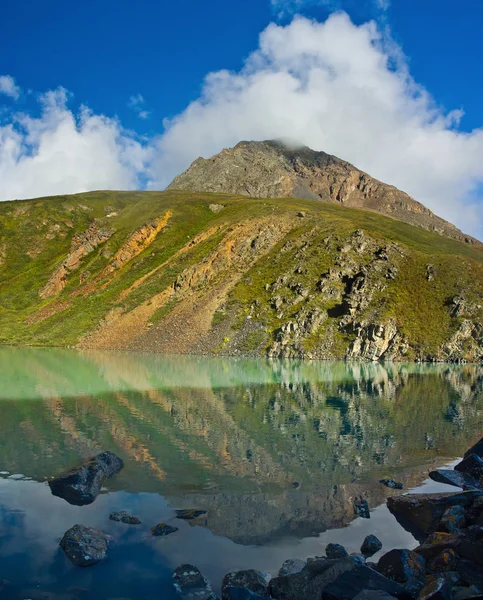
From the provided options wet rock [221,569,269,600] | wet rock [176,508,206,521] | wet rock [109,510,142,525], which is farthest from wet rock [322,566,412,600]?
wet rock [109,510,142,525]

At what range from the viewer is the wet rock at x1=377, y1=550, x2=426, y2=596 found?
12.3 m

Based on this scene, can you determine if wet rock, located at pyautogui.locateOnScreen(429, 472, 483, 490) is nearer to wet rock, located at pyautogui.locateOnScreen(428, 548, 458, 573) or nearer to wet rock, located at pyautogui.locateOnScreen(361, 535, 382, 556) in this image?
wet rock, located at pyautogui.locateOnScreen(361, 535, 382, 556)

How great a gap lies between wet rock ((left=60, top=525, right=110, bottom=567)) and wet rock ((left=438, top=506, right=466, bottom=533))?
10.9m

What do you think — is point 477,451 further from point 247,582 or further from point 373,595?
point 247,582

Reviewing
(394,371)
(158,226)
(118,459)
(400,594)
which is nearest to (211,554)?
(400,594)

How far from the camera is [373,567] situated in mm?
13516

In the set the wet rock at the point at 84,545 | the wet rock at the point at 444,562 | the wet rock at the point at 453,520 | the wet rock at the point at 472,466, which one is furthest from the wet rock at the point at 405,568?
the wet rock at the point at 472,466

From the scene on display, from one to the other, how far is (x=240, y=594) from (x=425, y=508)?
891 cm

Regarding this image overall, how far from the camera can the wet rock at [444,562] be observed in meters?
12.6

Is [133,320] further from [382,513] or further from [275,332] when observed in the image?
[382,513]

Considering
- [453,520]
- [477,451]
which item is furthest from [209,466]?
[477,451]

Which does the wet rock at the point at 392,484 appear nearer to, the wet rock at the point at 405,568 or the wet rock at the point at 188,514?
the wet rock at the point at 405,568

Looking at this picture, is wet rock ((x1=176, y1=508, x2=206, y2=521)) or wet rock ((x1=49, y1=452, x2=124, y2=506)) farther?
wet rock ((x1=49, y1=452, x2=124, y2=506))

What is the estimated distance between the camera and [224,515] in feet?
57.6
